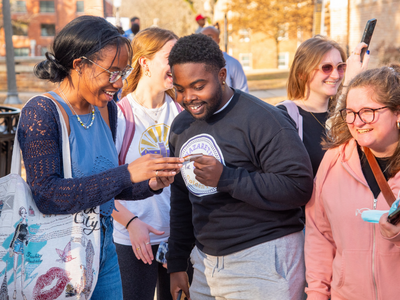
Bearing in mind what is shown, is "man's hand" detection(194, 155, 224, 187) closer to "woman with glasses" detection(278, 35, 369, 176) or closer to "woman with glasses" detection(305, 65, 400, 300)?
"woman with glasses" detection(305, 65, 400, 300)

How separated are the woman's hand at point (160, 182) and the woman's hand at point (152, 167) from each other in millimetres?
168

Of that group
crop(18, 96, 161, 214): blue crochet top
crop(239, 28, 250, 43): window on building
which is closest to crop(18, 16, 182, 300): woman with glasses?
crop(18, 96, 161, 214): blue crochet top

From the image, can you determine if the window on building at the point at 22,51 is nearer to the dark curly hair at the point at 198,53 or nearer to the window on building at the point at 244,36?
the window on building at the point at 244,36

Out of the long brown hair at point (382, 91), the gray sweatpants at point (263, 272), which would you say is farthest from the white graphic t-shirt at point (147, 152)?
the long brown hair at point (382, 91)

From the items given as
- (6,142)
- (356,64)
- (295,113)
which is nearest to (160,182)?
(295,113)

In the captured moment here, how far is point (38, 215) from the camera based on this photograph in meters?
2.14

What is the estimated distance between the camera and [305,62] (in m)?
3.80

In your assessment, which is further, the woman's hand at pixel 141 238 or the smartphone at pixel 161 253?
the smartphone at pixel 161 253

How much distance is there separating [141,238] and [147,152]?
2.03 ft

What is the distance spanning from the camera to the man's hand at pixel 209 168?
2.22m

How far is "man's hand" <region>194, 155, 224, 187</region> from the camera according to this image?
2219 mm

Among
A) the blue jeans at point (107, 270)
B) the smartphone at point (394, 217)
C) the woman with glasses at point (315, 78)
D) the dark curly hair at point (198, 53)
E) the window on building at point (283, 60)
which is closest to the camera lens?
the smartphone at point (394, 217)

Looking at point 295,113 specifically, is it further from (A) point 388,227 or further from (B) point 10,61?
(B) point 10,61

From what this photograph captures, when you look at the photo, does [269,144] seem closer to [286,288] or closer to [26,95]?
[286,288]
